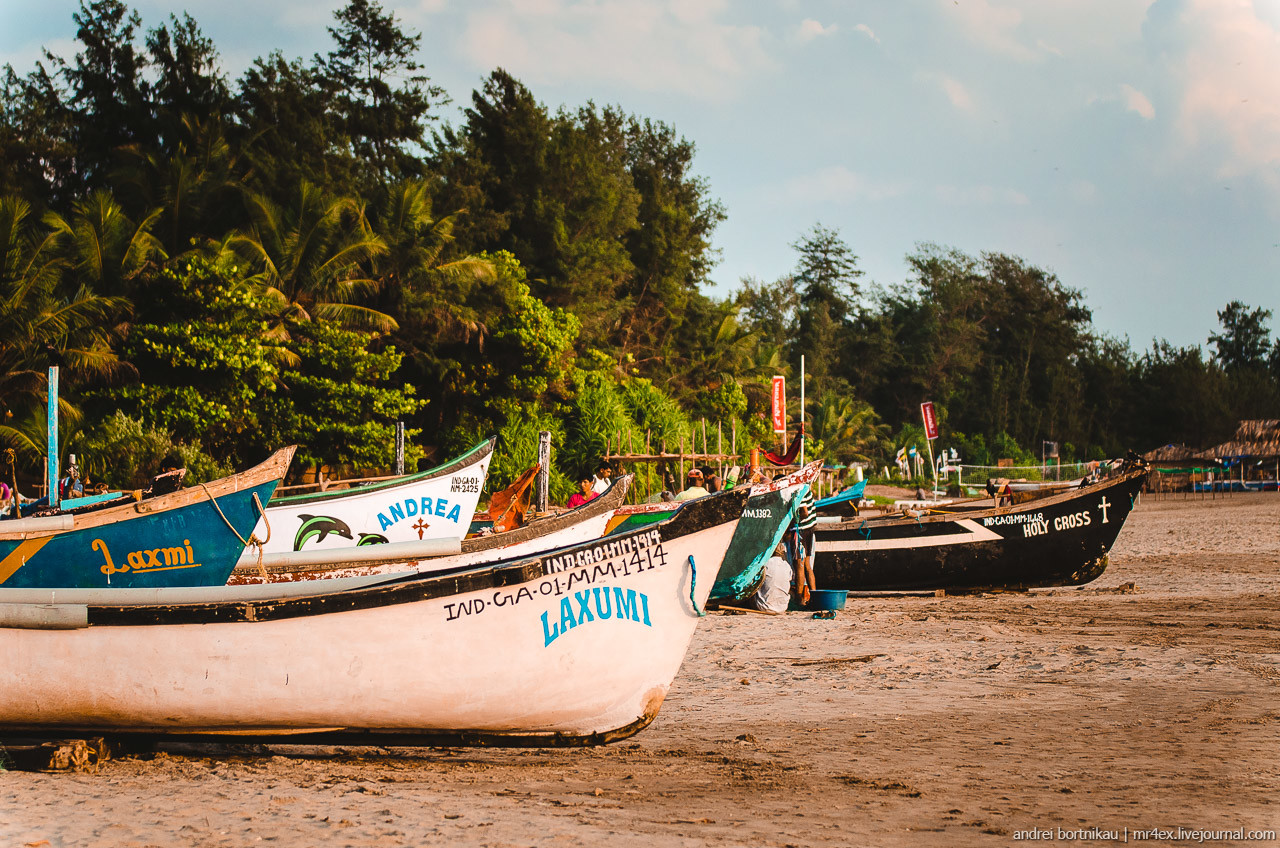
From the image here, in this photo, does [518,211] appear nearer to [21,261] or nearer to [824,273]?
[21,261]

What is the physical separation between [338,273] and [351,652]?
63.8 ft

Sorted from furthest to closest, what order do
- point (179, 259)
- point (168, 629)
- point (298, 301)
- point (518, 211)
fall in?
1. point (518, 211)
2. point (298, 301)
3. point (179, 259)
4. point (168, 629)

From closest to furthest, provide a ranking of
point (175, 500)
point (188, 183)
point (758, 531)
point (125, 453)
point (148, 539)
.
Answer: point (175, 500) → point (148, 539) → point (758, 531) → point (125, 453) → point (188, 183)

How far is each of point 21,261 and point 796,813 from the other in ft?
61.6

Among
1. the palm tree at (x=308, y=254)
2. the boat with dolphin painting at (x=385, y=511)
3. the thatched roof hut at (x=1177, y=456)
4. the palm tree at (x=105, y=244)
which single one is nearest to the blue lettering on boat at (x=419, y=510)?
the boat with dolphin painting at (x=385, y=511)

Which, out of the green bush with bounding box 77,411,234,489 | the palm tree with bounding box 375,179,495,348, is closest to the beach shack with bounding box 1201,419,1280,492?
the palm tree with bounding box 375,179,495,348

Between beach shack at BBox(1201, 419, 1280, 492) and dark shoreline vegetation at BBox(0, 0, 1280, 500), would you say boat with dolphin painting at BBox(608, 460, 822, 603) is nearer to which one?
dark shoreline vegetation at BBox(0, 0, 1280, 500)

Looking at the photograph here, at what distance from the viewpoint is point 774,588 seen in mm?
10656

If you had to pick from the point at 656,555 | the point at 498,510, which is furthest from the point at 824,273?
the point at 656,555

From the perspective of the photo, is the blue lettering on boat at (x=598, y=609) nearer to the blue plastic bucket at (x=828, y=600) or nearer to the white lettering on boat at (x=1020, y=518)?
the blue plastic bucket at (x=828, y=600)

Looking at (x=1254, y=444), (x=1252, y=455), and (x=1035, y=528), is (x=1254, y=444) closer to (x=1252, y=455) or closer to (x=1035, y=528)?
(x=1252, y=455)

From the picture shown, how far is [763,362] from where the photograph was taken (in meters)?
45.3

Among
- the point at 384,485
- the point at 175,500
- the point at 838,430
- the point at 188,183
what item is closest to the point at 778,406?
the point at 188,183

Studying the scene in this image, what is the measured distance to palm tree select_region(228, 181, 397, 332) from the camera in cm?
2173
